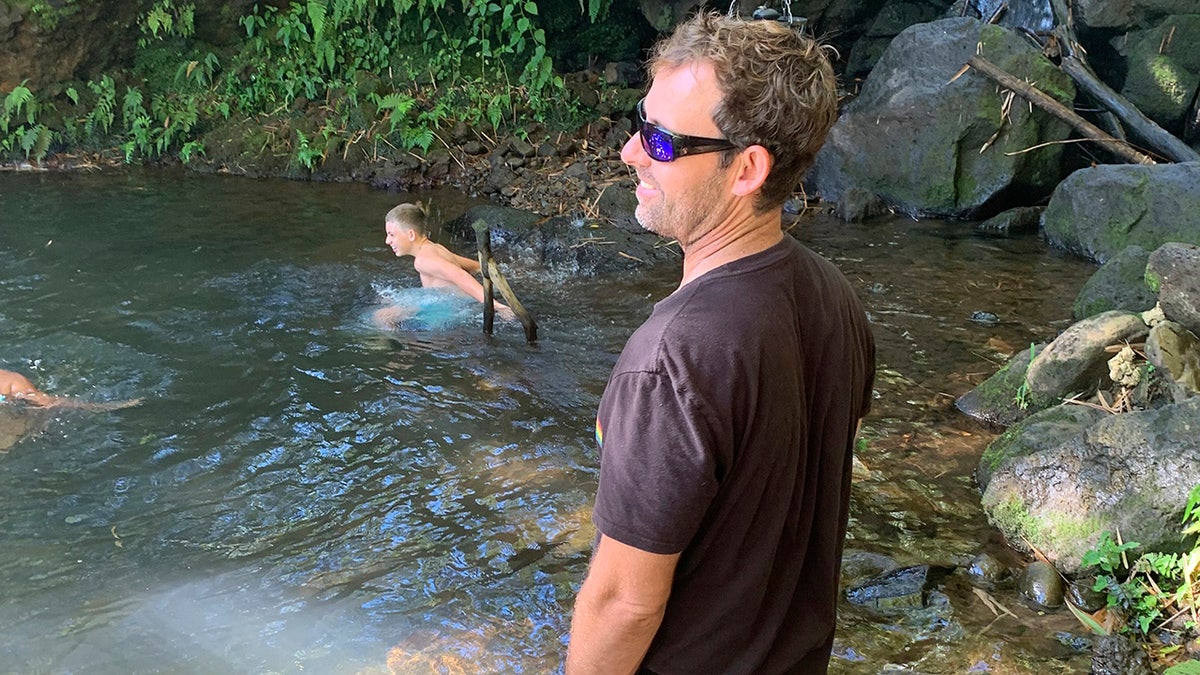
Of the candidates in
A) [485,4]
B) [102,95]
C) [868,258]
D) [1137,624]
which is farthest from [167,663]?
[102,95]

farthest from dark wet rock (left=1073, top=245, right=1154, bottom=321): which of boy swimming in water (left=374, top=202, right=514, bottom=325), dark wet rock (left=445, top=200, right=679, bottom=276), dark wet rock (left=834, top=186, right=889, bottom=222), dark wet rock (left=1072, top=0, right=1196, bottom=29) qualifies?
dark wet rock (left=1072, top=0, right=1196, bottom=29)

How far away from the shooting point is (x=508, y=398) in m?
7.10

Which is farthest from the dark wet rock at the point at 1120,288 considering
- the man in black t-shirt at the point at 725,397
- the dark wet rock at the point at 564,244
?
the man in black t-shirt at the point at 725,397

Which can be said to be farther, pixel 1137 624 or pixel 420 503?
pixel 420 503

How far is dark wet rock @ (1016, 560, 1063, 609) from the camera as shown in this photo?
4508mm

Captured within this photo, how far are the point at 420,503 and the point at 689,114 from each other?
13.6 feet

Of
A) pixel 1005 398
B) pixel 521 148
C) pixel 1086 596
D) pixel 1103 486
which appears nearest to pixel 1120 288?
pixel 1005 398

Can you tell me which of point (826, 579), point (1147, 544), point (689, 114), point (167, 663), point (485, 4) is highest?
point (485, 4)

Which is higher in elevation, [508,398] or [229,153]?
[229,153]

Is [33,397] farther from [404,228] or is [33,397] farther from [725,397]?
[725,397]

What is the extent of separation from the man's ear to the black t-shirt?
14 centimetres

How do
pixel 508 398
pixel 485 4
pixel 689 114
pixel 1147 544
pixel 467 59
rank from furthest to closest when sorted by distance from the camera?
pixel 467 59
pixel 485 4
pixel 508 398
pixel 1147 544
pixel 689 114

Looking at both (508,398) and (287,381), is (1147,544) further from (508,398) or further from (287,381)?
(287,381)

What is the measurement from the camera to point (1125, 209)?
380 inches
